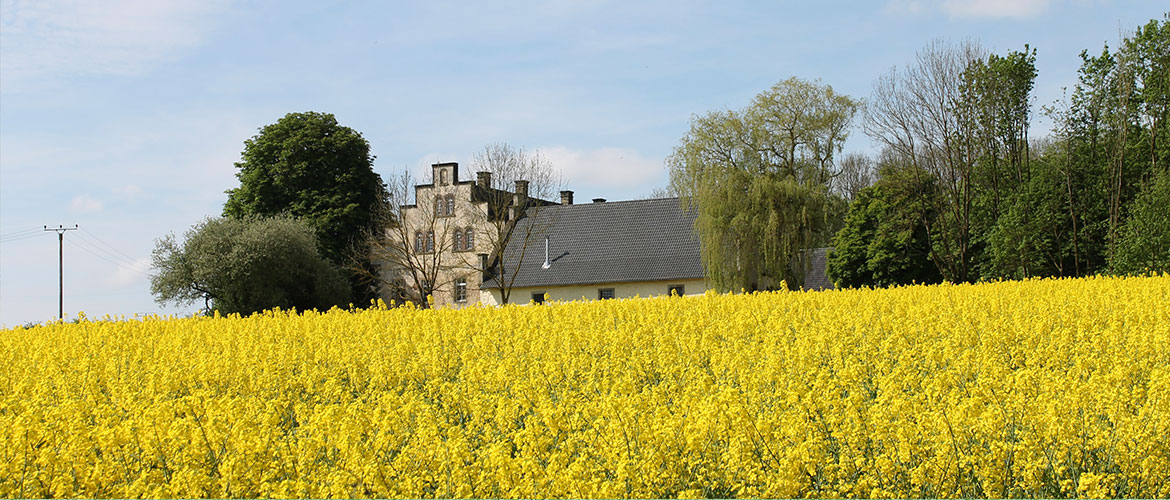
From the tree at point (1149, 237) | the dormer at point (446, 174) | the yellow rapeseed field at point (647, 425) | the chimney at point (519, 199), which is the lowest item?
the yellow rapeseed field at point (647, 425)

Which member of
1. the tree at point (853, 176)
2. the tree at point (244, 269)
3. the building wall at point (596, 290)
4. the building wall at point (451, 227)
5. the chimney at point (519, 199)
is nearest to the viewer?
the tree at point (244, 269)

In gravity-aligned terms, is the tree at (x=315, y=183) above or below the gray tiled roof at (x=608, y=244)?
above

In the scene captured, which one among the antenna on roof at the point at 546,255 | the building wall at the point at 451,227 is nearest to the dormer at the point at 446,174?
the building wall at the point at 451,227

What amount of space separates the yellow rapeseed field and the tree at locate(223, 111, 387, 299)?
4071 cm

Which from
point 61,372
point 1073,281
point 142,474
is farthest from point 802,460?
point 1073,281

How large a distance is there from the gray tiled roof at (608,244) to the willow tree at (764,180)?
25.0ft

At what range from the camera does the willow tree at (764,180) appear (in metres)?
40.6

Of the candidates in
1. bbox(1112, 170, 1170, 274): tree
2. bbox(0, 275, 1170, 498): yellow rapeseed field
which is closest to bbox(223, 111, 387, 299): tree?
bbox(1112, 170, 1170, 274): tree

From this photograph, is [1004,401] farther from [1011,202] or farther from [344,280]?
[344,280]

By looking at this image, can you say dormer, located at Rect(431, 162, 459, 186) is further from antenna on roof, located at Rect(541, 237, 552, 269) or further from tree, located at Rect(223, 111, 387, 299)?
antenna on roof, located at Rect(541, 237, 552, 269)

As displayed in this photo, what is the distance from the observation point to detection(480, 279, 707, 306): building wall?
4969 cm

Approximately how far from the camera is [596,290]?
5150cm

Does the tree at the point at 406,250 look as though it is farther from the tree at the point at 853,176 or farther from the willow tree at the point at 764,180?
the tree at the point at 853,176

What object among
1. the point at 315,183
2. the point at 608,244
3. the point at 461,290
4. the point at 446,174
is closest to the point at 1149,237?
the point at 608,244
